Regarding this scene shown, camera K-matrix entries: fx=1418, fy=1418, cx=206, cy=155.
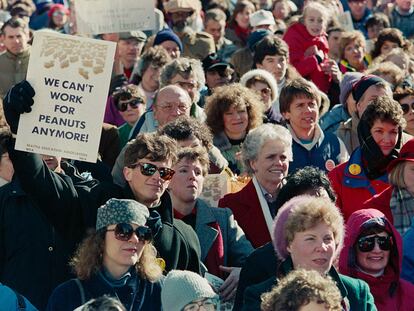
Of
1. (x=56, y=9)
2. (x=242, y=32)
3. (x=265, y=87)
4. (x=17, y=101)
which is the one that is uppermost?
(x=17, y=101)

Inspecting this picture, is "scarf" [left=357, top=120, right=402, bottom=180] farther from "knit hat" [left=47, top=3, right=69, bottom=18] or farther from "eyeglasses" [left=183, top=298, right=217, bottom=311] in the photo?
"knit hat" [left=47, top=3, right=69, bottom=18]

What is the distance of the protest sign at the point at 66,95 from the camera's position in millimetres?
7883

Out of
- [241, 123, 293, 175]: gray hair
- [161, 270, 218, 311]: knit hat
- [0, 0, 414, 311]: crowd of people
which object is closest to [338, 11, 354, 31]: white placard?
[0, 0, 414, 311]: crowd of people

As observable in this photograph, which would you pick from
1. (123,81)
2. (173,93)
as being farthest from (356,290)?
(123,81)

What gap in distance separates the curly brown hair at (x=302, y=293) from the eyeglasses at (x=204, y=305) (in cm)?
58

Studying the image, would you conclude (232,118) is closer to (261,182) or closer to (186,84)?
(186,84)

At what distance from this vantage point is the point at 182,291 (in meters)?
7.49

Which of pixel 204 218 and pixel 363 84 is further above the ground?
pixel 363 84

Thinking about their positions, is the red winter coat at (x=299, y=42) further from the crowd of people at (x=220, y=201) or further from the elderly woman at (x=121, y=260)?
the elderly woman at (x=121, y=260)

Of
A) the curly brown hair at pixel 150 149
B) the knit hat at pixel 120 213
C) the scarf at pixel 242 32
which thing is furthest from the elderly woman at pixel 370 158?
the scarf at pixel 242 32

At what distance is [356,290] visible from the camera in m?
7.71

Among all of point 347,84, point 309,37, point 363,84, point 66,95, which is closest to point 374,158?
point 363,84

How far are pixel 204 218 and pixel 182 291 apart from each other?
4.60ft

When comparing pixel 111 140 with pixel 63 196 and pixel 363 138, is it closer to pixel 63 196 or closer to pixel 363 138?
pixel 363 138
